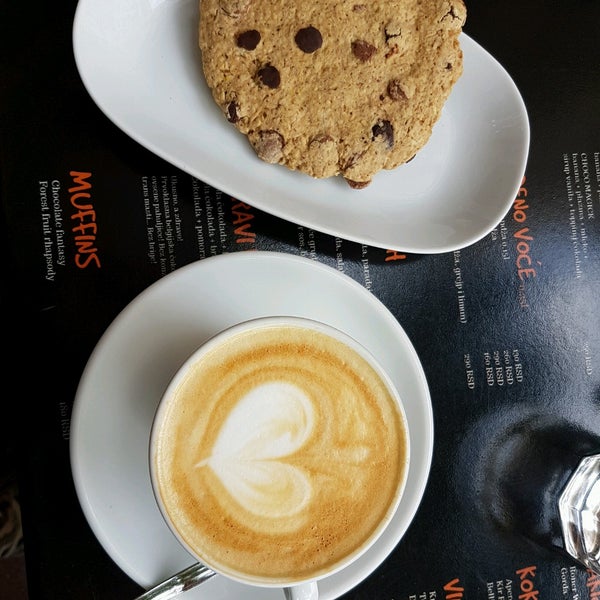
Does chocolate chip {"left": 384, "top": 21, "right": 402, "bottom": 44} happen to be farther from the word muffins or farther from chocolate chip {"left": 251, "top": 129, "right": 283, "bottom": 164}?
chocolate chip {"left": 251, "top": 129, "right": 283, "bottom": 164}

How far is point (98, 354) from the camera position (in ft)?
2.65

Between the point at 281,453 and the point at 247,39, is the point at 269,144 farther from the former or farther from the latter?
the point at 281,453

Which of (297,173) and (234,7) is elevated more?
(234,7)

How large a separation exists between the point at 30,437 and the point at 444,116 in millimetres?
787

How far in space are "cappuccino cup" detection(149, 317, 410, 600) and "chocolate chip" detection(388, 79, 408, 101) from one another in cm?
37

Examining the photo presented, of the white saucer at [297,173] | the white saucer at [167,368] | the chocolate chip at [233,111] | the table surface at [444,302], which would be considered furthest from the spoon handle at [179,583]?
the chocolate chip at [233,111]

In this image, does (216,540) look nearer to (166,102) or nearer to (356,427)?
(356,427)

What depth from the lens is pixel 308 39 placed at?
869mm

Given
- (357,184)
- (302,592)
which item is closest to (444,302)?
(357,184)

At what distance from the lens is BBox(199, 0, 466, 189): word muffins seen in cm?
88

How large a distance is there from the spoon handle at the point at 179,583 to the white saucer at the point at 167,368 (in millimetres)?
26

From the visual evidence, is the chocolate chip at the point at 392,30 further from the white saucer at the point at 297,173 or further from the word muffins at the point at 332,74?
the white saucer at the point at 297,173

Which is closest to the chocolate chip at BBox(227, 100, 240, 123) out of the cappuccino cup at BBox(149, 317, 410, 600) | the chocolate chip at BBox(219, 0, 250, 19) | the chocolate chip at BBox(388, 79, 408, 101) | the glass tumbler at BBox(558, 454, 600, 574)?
the chocolate chip at BBox(219, 0, 250, 19)

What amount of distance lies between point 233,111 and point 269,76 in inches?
2.7
